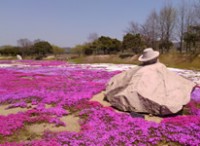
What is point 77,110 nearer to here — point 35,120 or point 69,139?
point 35,120

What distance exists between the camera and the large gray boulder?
1099 cm

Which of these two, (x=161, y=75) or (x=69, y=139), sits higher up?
(x=161, y=75)

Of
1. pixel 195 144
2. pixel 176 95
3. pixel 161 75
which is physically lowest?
pixel 195 144

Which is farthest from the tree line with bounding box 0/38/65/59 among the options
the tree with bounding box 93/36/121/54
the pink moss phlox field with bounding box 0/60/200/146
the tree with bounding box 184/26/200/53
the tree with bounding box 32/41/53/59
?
the pink moss phlox field with bounding box 0/60/200/146

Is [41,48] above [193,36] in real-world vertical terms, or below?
below

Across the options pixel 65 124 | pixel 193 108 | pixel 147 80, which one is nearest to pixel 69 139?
pixel 65 124

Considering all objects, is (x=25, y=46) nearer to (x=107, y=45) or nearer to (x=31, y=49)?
(x=31, y=49)

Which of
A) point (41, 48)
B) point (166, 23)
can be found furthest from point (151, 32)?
point (41, 48)

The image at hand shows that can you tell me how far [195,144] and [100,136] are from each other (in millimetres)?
2892

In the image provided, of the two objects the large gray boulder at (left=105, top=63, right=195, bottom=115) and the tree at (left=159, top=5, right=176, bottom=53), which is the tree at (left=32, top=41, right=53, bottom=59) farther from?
the large gray boulder at (left=105, top=63, right=195, bottom=115)

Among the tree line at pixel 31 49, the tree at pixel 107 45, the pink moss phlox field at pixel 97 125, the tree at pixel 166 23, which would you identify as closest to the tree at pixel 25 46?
the tree line at pixel 31 49

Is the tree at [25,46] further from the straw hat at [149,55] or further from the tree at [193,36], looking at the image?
the straw hat at [149,55]

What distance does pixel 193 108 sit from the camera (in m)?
12.2

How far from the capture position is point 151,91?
11289 mm
